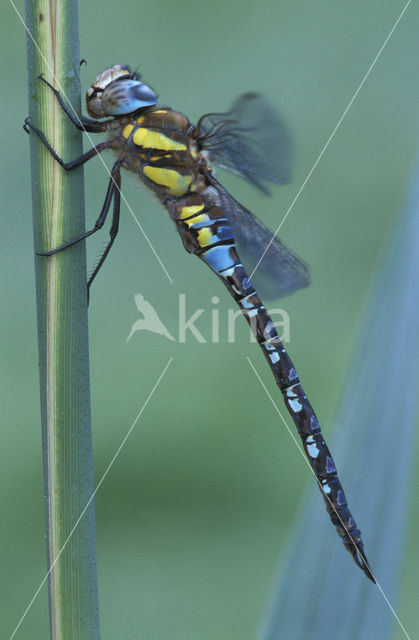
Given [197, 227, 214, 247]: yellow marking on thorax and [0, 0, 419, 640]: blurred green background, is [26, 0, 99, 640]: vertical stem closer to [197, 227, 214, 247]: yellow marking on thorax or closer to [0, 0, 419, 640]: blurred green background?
[197, 227, 214, 247]: yellow marking on thorax

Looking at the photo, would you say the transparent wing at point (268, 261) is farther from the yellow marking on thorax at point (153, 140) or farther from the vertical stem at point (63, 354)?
the vertical stem at point (63, 354)

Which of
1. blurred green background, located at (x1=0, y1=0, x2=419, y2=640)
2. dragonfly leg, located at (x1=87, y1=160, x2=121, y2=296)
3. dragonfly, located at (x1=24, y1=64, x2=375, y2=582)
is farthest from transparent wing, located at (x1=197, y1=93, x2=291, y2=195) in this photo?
blurred green background, located at (x1=0, y1=0, x2=419, y2=640)

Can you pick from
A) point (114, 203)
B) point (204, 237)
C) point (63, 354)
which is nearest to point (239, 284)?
point (204, 237)

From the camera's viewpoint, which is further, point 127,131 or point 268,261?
point 268,261

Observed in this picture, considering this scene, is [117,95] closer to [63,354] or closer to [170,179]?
[170,179]

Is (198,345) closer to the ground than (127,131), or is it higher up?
closer to the ground

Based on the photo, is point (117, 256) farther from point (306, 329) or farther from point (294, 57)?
point (294, 57)

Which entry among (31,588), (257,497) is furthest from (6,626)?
(257,497)

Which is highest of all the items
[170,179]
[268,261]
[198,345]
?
[170,179]
